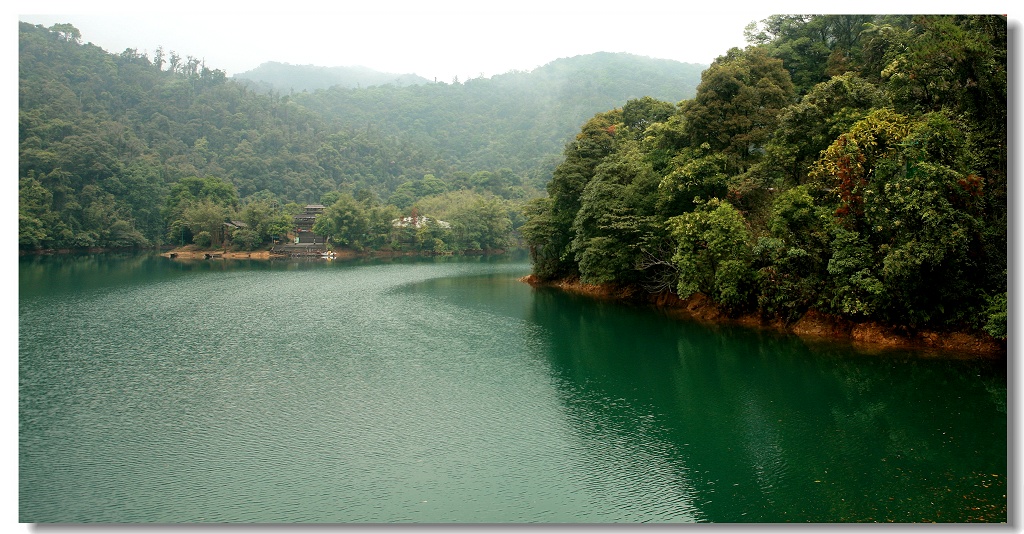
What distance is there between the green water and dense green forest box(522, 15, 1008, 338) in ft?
5.66

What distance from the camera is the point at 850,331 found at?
1920 cm

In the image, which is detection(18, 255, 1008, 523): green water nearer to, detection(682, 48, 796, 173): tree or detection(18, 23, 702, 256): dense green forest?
detection(682, 48, 796, 173): tree

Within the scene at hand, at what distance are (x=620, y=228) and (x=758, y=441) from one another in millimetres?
16188

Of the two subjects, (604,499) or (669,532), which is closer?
(669,532)

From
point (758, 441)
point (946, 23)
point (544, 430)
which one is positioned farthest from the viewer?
point (946, 23)

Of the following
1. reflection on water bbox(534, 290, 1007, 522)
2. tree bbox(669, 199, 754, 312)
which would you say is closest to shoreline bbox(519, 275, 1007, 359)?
reflection on water bbox(534, 290, 1007, 522)

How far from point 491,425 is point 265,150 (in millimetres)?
96293

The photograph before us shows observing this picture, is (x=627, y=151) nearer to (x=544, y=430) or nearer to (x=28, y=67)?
(x=544, y=430)

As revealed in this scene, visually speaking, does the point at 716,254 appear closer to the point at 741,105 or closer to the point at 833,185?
the point at 833,185

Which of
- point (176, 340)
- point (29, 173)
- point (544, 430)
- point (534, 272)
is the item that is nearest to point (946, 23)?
point (544, 430)

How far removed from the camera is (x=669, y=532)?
8438 mm

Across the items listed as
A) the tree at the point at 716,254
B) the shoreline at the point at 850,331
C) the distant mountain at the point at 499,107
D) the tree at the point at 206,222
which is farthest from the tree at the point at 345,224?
the distant mountain at the point at 499,107

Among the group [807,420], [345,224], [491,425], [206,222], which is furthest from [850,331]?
[206,222]

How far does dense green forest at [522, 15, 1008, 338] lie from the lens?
598 inches
